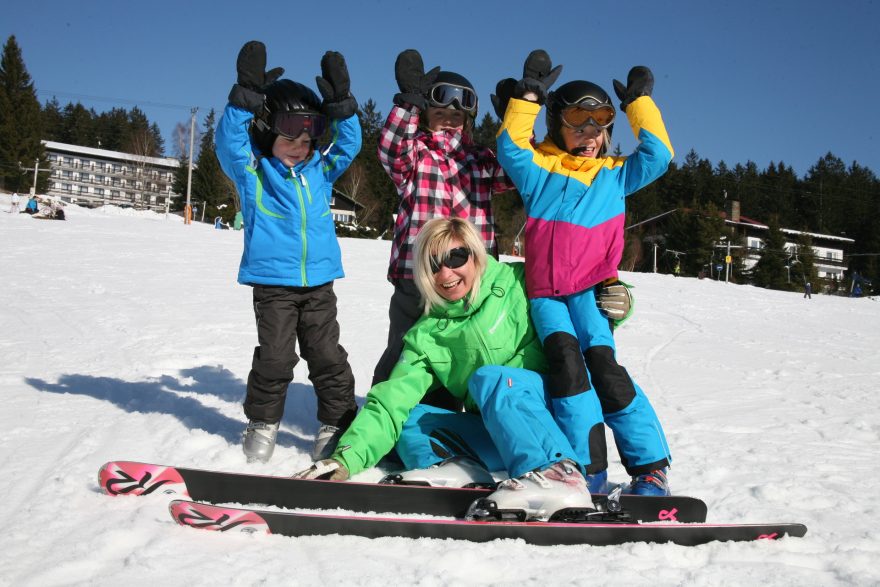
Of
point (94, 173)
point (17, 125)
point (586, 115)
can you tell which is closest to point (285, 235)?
point (586, 115)

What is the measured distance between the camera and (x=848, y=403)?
490 cm

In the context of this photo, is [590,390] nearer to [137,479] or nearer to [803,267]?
[137,479]

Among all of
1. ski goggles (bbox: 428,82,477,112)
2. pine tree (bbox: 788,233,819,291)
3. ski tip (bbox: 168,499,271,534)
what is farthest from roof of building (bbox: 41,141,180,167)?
ski tip (bbox: 168,499,271,534)

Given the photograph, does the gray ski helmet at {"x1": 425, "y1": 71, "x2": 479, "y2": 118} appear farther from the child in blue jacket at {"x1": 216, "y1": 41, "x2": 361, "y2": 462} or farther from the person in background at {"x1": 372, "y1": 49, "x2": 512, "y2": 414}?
the child in blue jacket at {"x1": 216, "y1": 41, "x2": 361, "y2": 462}

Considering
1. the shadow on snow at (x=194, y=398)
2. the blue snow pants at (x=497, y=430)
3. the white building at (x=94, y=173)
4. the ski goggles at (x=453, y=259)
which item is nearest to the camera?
the blue snow pants at (x=497, y=430)

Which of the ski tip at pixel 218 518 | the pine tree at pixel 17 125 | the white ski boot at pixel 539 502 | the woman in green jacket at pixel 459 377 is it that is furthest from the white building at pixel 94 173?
the white ski boot at pixel 539 502

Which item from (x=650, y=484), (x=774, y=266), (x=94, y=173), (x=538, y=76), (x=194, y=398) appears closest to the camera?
(x=650, y=484)

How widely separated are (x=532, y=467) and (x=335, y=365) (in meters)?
1.33

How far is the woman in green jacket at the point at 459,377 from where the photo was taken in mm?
2568

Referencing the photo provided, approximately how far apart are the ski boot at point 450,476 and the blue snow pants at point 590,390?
408 millimetres

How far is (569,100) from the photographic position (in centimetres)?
316

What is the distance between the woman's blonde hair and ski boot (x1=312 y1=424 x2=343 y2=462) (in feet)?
2.70

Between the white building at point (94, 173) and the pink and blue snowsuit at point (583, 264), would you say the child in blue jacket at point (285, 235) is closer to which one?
the pink and blue snowsuit at point (583, 264)

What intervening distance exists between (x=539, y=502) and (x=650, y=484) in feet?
2.11
